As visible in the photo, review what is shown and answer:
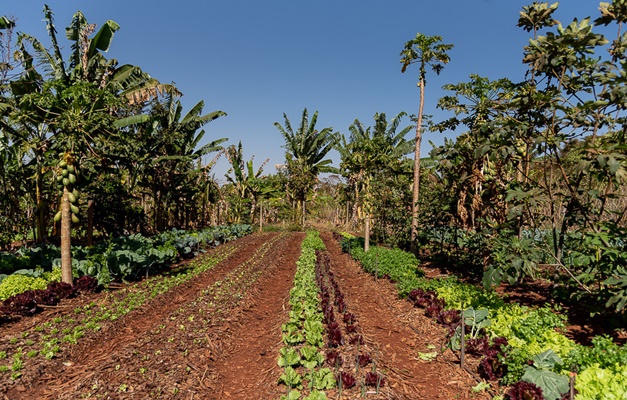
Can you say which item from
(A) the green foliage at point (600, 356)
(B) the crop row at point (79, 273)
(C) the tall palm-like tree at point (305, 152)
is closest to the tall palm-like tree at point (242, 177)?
(C) the tall palm-like tree at point (305, 152)

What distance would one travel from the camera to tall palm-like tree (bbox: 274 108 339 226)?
27.7m

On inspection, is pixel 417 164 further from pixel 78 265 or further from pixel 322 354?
pixel 78 265

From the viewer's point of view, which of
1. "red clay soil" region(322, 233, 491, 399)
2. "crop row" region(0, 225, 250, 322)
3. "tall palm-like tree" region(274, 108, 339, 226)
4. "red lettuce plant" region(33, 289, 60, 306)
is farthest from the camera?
"tall palm-like tree" region(274, 108, 339, 226)

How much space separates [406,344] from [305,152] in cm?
2317

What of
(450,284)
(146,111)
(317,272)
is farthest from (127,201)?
(450,284)

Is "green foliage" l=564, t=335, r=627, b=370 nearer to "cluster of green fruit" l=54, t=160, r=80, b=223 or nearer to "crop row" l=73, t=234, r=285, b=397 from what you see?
"crop row" l=73, t=234, r=285, b=397

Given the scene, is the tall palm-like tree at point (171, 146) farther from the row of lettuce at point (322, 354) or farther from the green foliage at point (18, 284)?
the row of lettuce at point (322, 354)

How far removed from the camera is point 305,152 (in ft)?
92.3

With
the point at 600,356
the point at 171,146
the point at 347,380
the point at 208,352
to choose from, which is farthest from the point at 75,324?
the point at 171,146

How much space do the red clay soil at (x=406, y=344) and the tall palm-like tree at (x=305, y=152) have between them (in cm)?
1851

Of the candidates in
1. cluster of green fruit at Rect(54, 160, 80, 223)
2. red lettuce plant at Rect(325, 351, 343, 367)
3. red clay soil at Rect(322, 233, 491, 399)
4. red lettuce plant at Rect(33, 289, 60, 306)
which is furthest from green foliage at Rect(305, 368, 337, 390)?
red lettuce plant at Rect(33, 289, 60, 306)

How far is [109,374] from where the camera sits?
452 cm

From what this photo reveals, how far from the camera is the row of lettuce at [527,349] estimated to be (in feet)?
11.6

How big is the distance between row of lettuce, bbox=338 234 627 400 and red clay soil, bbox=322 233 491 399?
28 cm
